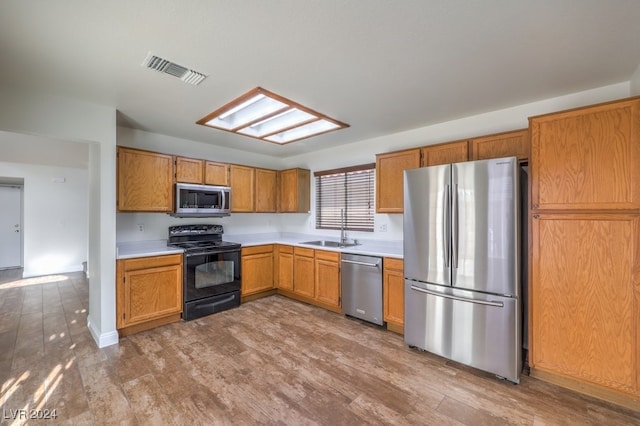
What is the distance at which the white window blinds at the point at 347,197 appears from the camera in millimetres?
4129

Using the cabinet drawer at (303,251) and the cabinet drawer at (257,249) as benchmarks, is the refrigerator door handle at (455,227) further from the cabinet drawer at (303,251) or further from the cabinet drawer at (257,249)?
the cabinet drawer at (257,249)

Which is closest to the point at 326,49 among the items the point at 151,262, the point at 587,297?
the point at 587,297

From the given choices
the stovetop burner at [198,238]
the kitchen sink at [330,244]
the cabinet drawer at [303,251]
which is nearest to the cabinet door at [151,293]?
the stovetop burner at [198,238]

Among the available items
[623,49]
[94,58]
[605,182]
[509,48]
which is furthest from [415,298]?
[94,58]

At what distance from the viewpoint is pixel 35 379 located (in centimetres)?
225

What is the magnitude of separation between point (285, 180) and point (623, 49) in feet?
13.4

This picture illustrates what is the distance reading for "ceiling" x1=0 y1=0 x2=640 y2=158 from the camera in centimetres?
151

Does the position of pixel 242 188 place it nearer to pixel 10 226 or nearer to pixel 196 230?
pixel 196 230

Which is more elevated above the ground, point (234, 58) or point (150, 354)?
point (234, 58)

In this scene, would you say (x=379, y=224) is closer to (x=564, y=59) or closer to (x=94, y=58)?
(x=564, y=59)

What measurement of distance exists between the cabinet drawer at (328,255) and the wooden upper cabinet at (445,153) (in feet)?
5.12

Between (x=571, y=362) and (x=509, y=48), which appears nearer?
(x=509, y=48)

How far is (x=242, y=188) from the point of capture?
14.6 feet

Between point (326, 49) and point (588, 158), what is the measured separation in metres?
2.06
